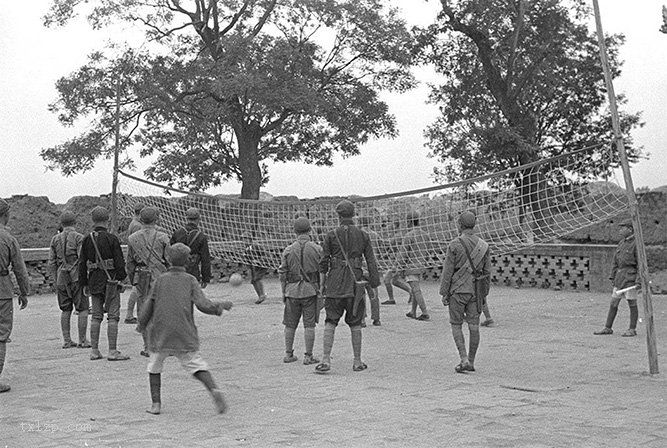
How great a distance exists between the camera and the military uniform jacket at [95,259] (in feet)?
34.0

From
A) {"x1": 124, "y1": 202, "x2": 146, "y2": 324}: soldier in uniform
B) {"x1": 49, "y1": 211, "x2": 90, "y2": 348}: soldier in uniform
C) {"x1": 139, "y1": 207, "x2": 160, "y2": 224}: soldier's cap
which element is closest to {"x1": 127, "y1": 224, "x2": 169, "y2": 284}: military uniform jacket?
{"x1": 139, "y1": 207, "x2": 160, "y2": 224}: soldier's cap

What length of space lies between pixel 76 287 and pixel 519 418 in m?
5.91

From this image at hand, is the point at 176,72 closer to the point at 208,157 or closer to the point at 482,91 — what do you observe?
the point at 208,157

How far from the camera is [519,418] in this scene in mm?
7176

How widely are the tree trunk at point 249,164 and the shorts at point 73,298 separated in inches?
562

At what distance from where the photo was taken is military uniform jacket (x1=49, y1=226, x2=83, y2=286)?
11.2 metres

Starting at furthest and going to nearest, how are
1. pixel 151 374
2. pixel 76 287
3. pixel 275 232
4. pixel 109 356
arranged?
pixel 275 232
pixel 76 287
pixel 109 356
pixel 151 374

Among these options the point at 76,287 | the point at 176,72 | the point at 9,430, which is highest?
the point at 176,72

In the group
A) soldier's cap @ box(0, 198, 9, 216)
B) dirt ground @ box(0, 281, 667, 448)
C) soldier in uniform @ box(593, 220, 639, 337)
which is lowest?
dirt ground @ box(0, 281, 667, 448)

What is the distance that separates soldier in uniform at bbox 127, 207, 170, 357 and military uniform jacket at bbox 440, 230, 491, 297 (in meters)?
3.20

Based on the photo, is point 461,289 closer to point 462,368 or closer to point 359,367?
point 462,368

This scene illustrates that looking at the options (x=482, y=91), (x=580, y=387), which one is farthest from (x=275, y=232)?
(x=482, y=91)

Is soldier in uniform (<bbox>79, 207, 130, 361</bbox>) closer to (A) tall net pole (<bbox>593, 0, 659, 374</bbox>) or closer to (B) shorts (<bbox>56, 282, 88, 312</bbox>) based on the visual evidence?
(B) shorts (<bbox>56, 282, 88, 312</bbox>)

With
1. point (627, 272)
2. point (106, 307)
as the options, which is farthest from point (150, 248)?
point (627, 272)
